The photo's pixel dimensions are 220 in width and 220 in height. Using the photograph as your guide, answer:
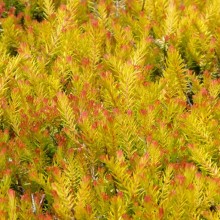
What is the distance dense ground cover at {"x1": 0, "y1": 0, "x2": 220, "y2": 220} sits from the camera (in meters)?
2.20

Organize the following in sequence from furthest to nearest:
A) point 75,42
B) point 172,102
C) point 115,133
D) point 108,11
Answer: point 108,11, point 75,42, point 172,102, point 115,133

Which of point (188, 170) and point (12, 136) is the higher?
point (188, 170)

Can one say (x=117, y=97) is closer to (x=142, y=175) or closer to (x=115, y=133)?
(x=115, y=133)

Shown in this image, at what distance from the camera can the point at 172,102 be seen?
2674mm

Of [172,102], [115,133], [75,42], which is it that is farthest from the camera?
[75,42]

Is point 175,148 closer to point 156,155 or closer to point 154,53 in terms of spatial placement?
point 156,155

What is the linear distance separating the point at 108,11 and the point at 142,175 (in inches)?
72.2

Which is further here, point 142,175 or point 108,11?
point 108,11

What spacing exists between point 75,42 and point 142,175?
4.09ft

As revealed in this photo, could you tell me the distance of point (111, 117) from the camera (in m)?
2.38

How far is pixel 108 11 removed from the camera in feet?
12.4

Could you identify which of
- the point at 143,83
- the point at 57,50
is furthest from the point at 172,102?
the point at 57,50

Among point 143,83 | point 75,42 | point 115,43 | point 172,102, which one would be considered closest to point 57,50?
point 75,42

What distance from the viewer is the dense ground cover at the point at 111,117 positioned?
7.23ft
